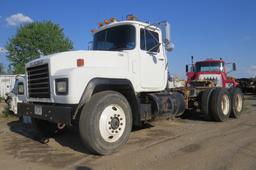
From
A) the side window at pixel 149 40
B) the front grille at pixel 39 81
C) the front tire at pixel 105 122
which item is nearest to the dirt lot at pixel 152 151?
the front tire at pixel 105 122

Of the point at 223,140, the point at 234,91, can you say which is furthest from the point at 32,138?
the point at 234,91

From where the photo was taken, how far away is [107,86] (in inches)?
203

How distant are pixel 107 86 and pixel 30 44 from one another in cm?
3331

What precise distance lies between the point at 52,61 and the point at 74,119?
114cm

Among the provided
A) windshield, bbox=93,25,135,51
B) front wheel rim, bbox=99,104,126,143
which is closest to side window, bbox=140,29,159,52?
windshield, bbox=93,25,135,51

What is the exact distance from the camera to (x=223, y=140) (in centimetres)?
583

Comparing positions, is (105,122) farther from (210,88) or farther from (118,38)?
(210,88)

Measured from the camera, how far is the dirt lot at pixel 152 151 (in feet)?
14.1

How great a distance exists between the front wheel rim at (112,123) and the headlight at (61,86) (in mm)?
776

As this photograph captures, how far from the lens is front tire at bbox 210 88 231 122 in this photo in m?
8.31

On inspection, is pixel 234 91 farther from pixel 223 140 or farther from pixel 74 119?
pixel 74 119

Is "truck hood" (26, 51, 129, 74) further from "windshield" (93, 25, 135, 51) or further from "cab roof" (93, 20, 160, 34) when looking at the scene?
"cab roof" (93, 20, 160, 34)

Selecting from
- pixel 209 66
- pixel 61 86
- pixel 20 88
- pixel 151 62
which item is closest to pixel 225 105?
pixel 209 66

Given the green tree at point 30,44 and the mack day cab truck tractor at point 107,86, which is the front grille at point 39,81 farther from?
the green tree at point 30,44
